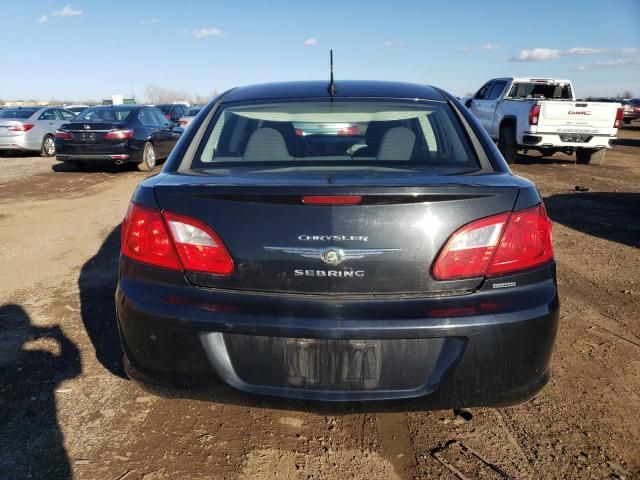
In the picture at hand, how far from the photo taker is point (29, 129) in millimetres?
13961

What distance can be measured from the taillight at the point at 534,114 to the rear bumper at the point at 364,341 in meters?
10.4

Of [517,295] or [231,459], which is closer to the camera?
[517,295]

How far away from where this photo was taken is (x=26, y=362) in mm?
2979

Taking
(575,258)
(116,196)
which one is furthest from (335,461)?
(116,196)

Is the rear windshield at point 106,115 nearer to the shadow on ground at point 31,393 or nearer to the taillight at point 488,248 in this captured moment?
the shadow on ground at point 31,393

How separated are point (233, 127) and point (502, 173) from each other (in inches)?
58.0

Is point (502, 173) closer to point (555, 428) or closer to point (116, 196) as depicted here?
point (555, 428)

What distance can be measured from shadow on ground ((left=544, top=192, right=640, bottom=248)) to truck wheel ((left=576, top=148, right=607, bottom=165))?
4457mm

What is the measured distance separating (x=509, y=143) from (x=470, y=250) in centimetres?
1151

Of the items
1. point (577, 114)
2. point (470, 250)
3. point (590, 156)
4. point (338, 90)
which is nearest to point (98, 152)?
point (338, 90)

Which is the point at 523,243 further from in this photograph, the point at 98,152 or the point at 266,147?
the point at 98,152

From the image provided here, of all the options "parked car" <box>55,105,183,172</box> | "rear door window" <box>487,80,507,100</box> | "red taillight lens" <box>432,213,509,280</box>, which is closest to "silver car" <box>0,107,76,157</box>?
"parked car" <box>55,105,183,172</box>

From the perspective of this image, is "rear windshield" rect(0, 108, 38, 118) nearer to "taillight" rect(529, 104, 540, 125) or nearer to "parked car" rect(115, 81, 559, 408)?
"taillight" rect(529, 104, 540, 125)

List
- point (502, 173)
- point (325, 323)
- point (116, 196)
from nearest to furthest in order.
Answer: point (325, 323) → point (502, 173) → point (116, 196)
